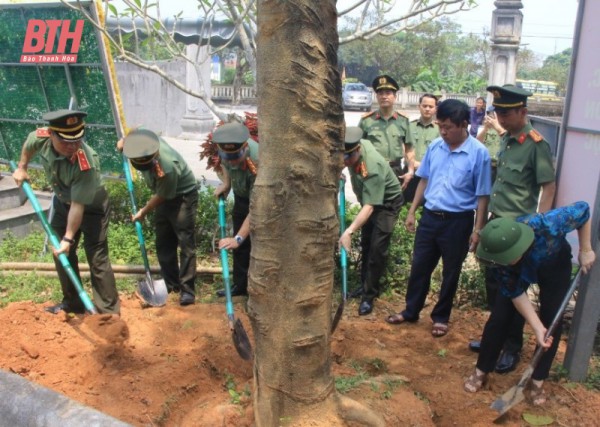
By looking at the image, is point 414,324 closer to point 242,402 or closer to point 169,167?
point 242,402

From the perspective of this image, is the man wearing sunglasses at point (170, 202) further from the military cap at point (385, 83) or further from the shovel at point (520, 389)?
the shovel at point (520, 389)

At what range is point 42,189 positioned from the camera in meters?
8.04

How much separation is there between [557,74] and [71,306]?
55.9m

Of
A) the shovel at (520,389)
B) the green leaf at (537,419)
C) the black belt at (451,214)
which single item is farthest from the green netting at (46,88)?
the green leaf at (537,419)

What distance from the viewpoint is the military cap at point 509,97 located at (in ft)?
12.0

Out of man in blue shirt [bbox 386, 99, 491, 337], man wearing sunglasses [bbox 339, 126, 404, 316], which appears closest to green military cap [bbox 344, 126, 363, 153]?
man wearing sunglasses [bbox 339, 126, 404, 316]

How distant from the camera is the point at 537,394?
3461mm

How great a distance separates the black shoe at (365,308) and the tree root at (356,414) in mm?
2050

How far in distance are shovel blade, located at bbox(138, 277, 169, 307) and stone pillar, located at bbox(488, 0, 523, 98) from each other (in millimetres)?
12811

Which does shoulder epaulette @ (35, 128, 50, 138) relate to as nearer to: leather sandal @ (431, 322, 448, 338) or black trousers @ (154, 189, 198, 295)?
black trousers @ (154, 189, 198, 295)

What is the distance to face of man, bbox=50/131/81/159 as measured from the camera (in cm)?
408

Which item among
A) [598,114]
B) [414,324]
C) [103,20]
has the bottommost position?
[414,324]

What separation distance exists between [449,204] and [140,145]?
2475mm

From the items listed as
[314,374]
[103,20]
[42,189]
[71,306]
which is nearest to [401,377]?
[314,374]
